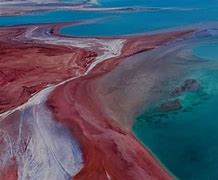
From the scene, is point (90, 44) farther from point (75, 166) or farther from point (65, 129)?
point (75, 166)

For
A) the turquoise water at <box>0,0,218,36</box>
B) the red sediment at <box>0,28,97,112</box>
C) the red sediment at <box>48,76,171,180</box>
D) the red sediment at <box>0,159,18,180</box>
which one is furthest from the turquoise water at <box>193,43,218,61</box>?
the red sediment at <box>0,159,18,180</box>

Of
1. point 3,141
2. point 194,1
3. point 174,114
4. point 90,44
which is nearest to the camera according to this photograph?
point 3,141

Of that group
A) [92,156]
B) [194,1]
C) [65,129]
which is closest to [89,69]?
[65,129]

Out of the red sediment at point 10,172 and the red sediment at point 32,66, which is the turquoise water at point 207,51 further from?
the red sediment at point 10,172

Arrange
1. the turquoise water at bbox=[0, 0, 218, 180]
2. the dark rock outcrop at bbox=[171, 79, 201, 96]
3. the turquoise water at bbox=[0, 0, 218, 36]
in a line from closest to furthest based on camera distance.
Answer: the turquoise water at bbox=[0, 0, 218, 180]
the dark rock outcrop at bbox=[171, 79, 201, 96]
the turquoise water at bbox=[0, 0, 218, 36]

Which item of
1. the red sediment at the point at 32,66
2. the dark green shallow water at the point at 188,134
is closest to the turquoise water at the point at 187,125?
the dark green shallow water at the point at 188,134

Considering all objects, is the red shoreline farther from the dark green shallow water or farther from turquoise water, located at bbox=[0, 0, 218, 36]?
turquoise water, located at bbox=[0, 0, 218, 36]
